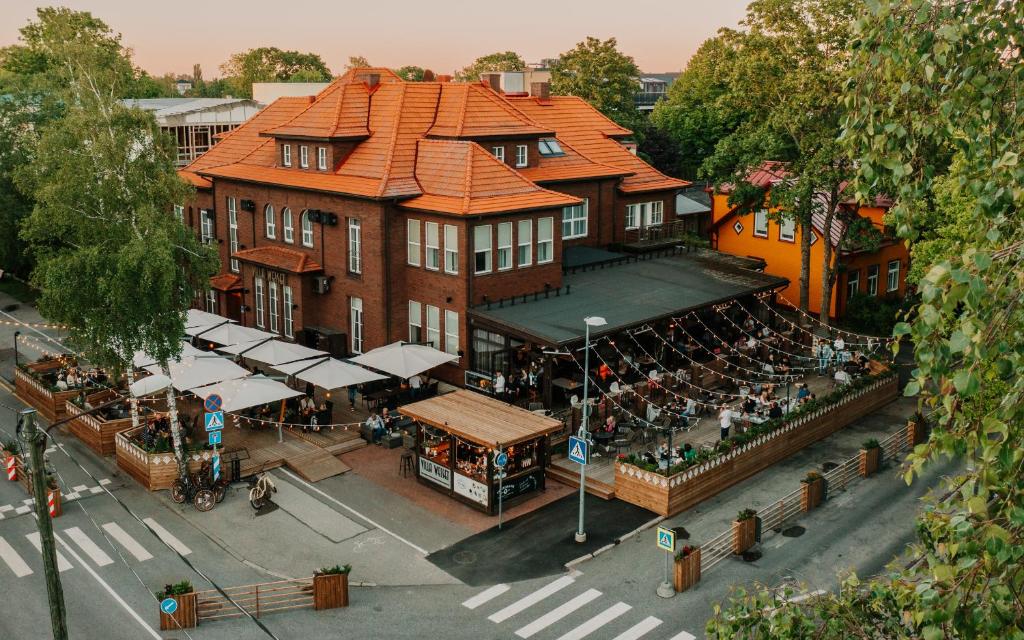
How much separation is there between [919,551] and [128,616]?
63.6ft

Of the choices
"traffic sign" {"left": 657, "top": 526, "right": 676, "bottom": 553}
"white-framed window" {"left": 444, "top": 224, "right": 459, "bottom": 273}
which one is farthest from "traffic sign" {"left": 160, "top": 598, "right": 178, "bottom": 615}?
"white-framed window" {"left": 444, "top": 224, "right": 459, "bottom": 273}

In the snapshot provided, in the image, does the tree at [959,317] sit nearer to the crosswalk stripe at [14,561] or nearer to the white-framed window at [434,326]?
the crosswalk stripe at [14,561]

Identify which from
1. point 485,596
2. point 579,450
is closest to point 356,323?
point 579,450

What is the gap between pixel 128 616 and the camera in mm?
22484

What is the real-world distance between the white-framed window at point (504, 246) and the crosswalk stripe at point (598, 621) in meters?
18.0

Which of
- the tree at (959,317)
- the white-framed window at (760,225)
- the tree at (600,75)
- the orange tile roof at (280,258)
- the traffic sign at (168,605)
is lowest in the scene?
the traffic sign at (168,605)

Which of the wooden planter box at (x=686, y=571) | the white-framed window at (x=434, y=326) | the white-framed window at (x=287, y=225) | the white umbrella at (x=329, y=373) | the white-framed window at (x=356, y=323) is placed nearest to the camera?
the wooden planter box at (x=686, y=571)

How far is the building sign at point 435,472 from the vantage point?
95.8 feet

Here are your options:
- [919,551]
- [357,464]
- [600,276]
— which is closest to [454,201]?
[600,276]

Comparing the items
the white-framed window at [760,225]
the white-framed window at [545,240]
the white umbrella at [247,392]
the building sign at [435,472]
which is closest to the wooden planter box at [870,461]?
the building sign at [435,472]

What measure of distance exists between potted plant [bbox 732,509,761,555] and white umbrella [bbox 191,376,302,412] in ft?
50.9

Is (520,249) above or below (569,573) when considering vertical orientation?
above

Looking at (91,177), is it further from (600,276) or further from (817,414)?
(817,414)

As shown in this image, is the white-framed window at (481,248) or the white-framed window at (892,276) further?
the white-framed window at (892,276)
